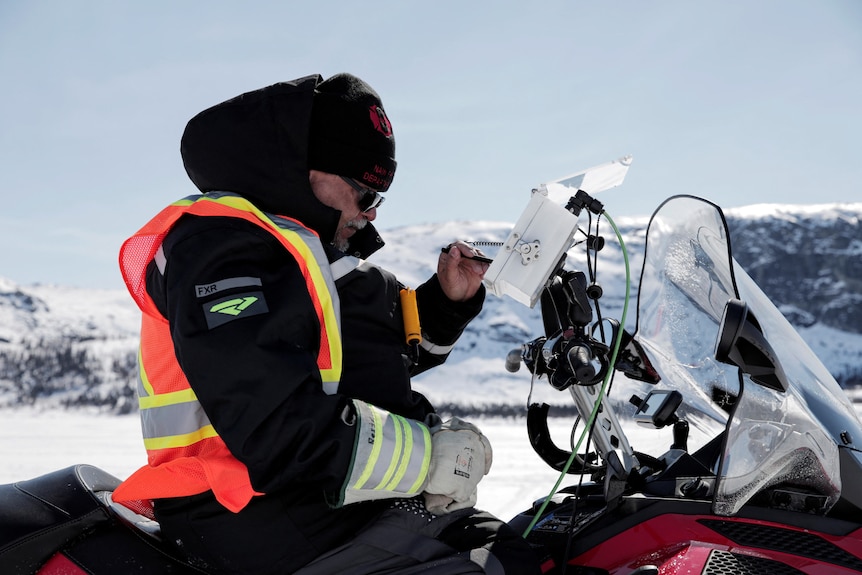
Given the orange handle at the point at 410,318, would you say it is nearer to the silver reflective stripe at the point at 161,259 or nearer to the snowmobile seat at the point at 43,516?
the silver reflective stripe at the point at 161,259

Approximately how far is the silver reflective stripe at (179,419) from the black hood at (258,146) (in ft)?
1.84

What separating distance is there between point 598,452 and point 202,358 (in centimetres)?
125

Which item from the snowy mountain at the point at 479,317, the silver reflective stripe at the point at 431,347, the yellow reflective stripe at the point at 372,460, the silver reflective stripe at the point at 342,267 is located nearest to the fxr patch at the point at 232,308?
the silver reflective stripe at the point at 342,267

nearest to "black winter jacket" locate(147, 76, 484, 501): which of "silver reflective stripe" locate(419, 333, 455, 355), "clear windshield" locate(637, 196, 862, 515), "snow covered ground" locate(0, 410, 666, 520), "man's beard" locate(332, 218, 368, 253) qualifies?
"man's beard" locate(332, 218, 368, 253)

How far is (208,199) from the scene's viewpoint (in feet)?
5.82

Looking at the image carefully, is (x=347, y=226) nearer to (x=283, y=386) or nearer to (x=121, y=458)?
(x=283, y=386)

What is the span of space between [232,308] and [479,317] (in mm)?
120613

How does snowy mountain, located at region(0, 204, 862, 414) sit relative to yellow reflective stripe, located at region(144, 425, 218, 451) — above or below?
below

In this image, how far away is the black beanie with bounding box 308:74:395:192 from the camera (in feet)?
6.78

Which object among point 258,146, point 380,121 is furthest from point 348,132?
point 258,146

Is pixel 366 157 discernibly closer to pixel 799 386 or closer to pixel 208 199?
pixel 208 199

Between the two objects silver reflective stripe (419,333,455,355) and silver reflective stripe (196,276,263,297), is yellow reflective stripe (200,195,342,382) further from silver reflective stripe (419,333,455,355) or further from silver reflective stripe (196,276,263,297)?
silver reflective stripe (419,333,455,355)

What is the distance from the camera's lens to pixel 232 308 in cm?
161

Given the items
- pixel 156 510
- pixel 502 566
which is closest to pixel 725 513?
pixel 502 566
